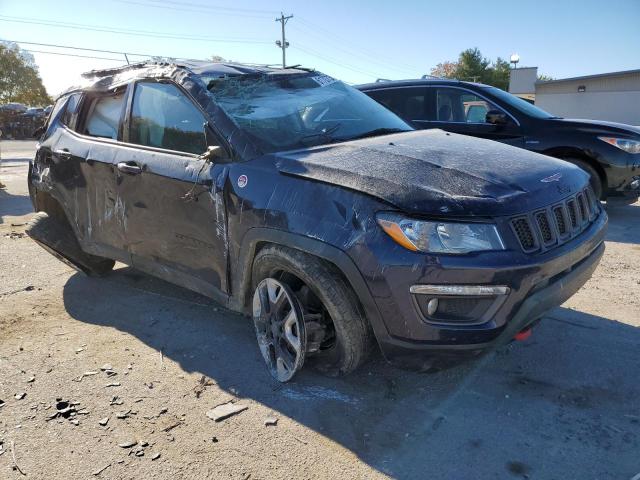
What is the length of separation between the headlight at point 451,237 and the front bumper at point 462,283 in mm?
52

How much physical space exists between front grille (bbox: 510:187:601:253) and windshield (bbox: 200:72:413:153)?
1.33 meters

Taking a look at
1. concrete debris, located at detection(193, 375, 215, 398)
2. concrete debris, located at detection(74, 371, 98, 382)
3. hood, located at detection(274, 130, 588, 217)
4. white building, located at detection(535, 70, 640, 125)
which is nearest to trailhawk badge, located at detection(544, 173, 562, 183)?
hood, located at detection(274, 130, 588, 217)

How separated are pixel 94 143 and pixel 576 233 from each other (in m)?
3.54

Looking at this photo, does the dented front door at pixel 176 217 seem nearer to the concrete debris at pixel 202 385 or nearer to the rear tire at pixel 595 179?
the concrete debris at pixel 202 385

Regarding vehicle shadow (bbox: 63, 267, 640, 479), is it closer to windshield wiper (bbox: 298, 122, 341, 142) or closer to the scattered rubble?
the scattered rubble

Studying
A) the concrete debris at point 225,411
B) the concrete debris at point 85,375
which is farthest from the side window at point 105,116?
the concrete debris at point 225,411

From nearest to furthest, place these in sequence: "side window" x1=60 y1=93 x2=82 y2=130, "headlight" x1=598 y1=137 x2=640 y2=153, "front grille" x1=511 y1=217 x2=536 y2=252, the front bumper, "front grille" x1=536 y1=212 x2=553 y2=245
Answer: the front bumper → "front grille" x1=511 y1=217 x2=536 y2=252 → "front grille" x1=536 y1=212 x2=553 y2=245 → "side window" x1=60 y1=93 x2=82 y2=130 → "headlight" x1=598 y1=137 x2=640 y2=153

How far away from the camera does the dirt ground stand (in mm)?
2328

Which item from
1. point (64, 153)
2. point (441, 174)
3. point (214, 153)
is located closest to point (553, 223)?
point (441, 174)

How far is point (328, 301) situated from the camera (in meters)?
2.58

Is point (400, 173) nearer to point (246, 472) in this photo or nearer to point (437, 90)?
point (246, 472)

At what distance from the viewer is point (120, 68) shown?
421 cm

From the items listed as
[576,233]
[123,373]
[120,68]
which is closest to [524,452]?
[576,233]

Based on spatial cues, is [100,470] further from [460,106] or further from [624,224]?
[624,224]
